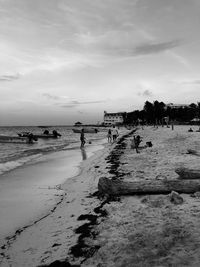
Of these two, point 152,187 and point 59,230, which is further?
point 152,187

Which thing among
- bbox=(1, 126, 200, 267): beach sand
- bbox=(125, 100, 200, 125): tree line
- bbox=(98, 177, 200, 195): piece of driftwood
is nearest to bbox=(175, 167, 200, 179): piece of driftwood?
bbox=(98, 177, 200, 195): piece of driftwood

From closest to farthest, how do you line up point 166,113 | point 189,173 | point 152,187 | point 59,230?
point 59,230 < point 152,187 < point 189,173 < point 166,113

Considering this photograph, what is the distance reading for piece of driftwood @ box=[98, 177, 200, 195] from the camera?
8625mm

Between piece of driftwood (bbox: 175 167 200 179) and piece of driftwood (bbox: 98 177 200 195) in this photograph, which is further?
piece of driftwood (bbox: 175 167 200 179)

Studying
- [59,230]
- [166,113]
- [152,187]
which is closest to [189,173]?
[152,187]

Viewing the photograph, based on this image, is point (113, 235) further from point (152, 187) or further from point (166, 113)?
point (166, 113)

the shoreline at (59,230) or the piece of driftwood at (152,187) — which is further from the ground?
the piece of driftwood at (152,187)

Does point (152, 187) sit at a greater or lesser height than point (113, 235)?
greater

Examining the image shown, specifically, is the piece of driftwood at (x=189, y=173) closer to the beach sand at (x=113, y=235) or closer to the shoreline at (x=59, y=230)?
the beach sand at (x=113, y=235)

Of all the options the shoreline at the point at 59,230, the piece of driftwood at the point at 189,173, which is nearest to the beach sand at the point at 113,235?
the shoreline at the point at 59,230

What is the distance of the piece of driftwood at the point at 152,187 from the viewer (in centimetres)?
862

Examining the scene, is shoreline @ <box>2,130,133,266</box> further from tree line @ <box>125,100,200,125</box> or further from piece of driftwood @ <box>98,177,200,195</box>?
tree line @ <box>125,100,200,125</box>

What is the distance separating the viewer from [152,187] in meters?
8.69

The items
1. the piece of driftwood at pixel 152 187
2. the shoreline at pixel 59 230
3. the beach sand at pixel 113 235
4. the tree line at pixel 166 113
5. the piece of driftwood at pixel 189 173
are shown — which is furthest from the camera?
the tree line at pixel 166 113
